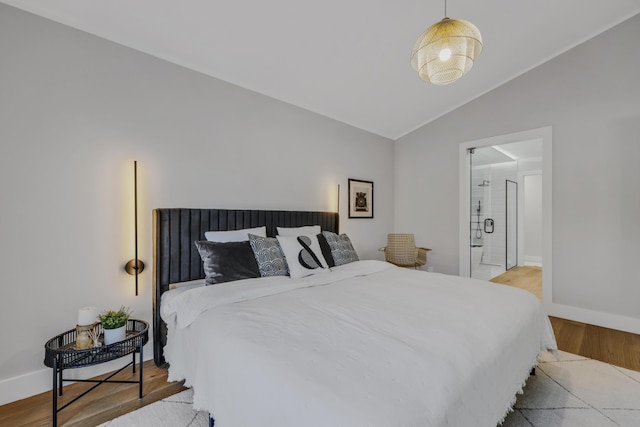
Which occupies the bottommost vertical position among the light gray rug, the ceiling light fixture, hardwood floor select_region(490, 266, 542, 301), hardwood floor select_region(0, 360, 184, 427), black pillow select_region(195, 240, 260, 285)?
hardwood floor select_region(0, 360, 184, 427)

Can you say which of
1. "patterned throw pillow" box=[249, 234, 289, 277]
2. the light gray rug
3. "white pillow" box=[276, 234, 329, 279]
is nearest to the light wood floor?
the light gray rug

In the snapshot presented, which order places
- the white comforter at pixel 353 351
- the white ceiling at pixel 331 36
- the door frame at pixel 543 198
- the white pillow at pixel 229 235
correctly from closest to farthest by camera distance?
the white comforter at pixel 353 351 → the white ceiling at pixel 331 36 → the white pillow at pixel 229 235 → the door frame at pixel 543 198

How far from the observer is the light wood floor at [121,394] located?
1.78m

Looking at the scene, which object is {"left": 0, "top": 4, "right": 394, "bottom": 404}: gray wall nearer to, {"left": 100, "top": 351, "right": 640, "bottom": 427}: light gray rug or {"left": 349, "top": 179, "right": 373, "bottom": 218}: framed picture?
{"left": 100, "top": 351, "right": 640, "bottom": 427}: light gray rug

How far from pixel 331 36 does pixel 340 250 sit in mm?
2068

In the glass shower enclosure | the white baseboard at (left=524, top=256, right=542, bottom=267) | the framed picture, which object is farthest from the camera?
the white baseboard at (left=524, top=256, right=542, bottom=267)

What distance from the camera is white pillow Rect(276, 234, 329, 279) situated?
258cm

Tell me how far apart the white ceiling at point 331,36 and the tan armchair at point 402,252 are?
1.97m

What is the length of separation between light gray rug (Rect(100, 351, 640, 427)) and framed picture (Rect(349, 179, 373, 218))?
9.06 ft

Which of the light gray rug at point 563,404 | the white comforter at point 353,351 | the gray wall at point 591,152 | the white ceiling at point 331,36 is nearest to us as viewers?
the white comforter at point 353,351

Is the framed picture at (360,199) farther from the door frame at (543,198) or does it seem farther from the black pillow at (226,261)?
the black pillow at (226,261)

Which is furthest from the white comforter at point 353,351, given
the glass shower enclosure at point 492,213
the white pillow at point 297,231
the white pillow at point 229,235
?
the glass shower enclosure at point 492,213

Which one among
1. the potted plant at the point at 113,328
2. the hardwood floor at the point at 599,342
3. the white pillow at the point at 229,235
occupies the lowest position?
the hardwood floor at the point at 599,342

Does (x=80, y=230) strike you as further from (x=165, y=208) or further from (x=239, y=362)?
(x=239, y=362)
